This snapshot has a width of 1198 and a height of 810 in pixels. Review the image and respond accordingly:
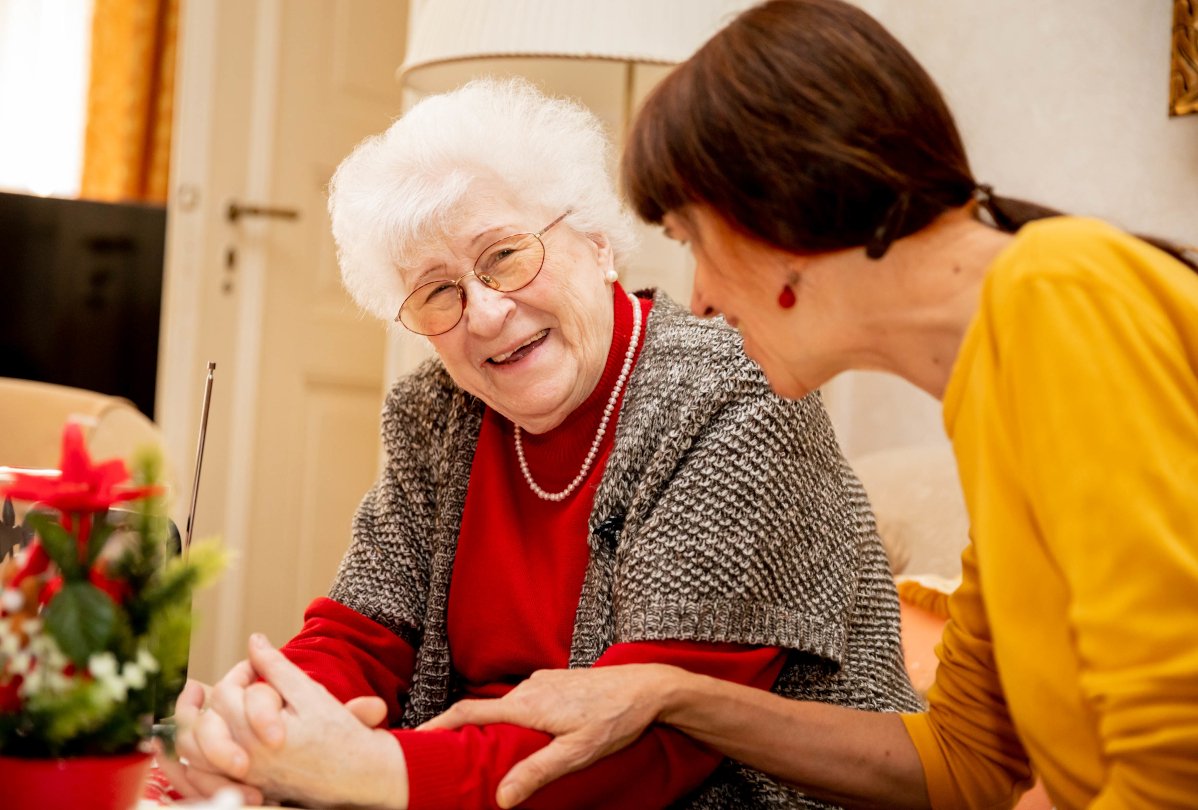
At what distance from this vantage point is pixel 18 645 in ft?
2.37

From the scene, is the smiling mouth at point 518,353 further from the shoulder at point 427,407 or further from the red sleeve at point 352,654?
the red sleeve at point 352,654

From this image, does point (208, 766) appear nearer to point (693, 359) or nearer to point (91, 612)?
point (91, 612)

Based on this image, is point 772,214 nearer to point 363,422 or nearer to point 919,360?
point 919,360

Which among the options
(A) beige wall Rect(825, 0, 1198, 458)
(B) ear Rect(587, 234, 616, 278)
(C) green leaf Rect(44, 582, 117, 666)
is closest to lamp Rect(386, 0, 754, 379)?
(B) ear Rect(587, 234, 616, 278)

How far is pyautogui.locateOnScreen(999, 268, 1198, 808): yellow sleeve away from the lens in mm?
762

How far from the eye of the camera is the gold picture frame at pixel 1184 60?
1.78 meters

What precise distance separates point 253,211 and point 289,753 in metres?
2.90

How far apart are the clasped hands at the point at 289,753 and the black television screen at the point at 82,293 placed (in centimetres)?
286

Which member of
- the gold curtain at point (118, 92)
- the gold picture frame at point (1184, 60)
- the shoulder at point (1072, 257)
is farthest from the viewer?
the gold curtain at point (118, 92)

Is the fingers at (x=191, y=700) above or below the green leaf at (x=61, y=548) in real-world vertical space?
below

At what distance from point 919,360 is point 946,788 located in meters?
0.44

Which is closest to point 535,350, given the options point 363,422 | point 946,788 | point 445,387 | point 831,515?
point 445,387

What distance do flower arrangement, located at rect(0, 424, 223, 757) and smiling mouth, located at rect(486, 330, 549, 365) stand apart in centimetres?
70

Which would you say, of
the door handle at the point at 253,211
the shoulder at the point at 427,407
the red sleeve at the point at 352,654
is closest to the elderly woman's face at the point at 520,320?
the shoulder at the point at 427,407
